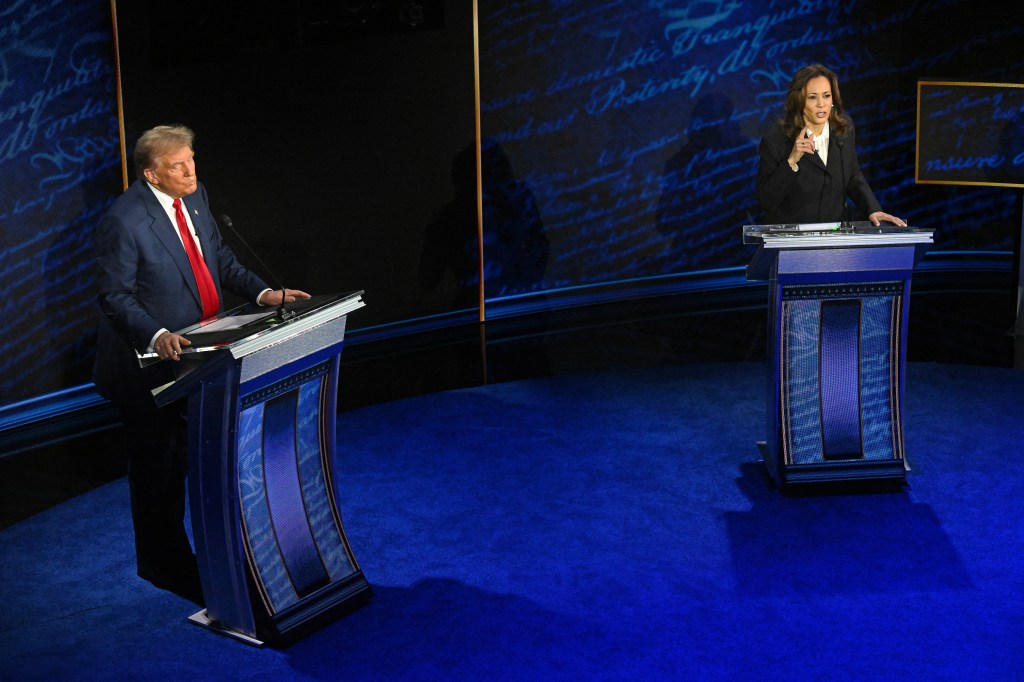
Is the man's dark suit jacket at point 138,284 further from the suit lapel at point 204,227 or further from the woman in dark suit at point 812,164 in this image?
the woman in dark suit at point 812,164

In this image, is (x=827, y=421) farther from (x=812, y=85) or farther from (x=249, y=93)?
(x=249, y=93)

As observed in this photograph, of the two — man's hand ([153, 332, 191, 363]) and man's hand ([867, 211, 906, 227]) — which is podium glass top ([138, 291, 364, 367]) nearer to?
man's hand ([153, 332, 191, 363])

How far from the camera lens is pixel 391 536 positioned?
4039 millimetres

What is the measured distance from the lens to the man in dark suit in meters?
3.27

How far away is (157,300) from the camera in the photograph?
3357 mm

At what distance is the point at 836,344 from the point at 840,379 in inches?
5.4

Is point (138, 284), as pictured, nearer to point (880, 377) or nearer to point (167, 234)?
point (167, 234)

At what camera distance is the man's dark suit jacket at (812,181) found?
4566mm

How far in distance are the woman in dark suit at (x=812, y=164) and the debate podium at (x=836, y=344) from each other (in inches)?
17.1

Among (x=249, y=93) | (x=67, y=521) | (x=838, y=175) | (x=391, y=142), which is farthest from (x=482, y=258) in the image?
(x=67, y=521)

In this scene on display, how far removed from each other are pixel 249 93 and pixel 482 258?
6.43ft

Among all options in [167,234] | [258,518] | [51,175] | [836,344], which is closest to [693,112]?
[836,344]

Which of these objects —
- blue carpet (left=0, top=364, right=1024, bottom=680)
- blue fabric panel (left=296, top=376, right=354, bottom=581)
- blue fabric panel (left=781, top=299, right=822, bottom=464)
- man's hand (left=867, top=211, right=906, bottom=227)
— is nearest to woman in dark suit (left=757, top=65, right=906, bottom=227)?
man's hand (left=867, top=211, right=906, bottom=227)

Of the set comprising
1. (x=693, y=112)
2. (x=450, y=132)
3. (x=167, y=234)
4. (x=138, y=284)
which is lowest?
(x=138, y=284)
